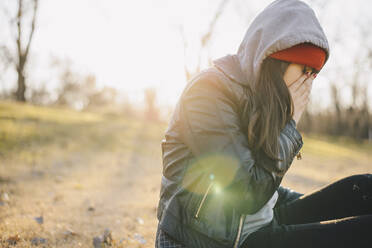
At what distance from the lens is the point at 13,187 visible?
11.4 feet

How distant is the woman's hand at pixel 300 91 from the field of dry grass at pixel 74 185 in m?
0.83

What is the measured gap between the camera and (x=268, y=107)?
135cm

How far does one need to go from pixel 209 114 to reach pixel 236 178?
334mm

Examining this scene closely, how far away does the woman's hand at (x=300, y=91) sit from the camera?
1.48m

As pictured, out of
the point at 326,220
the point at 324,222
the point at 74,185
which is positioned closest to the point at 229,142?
the point at 324,222

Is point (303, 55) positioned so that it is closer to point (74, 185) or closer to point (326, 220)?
point (326, 220)

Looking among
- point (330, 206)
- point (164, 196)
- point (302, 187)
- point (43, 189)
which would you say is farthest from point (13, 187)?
point (302, 187)

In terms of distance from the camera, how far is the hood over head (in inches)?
53.7

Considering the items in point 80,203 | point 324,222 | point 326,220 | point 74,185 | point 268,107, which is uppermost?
point 268,107

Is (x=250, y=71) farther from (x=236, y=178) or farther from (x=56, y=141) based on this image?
(x=56, y=141)

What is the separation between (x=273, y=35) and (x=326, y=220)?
4.22 ft

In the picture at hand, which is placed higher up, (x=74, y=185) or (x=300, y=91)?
(x=300, y=91)

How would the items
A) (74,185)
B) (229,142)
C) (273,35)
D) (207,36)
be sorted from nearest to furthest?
(229,142) → (273,35) → (74,185) → (207,36)

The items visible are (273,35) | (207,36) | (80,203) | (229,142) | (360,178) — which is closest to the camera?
(229,142)
